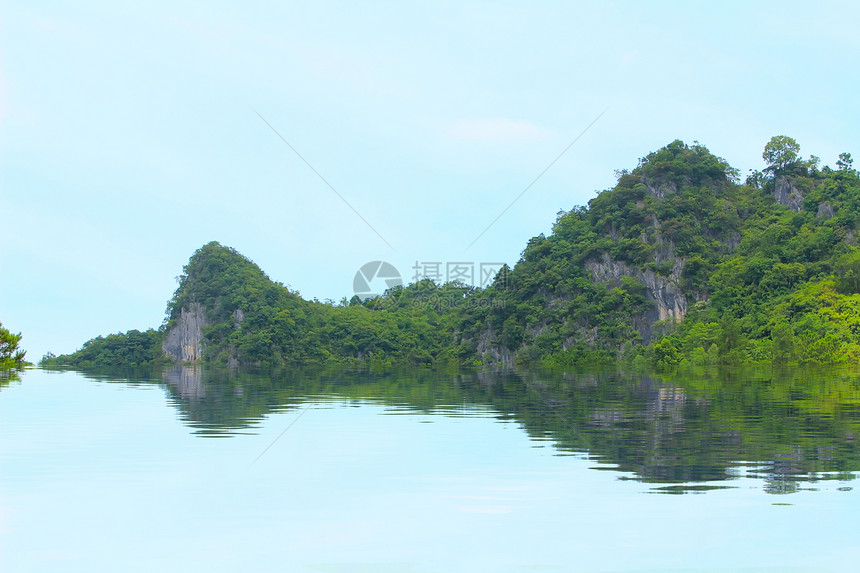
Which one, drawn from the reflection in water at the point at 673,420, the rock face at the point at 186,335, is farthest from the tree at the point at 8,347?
the rock face at the point at 186,335

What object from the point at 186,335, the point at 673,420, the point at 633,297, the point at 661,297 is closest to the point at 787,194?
the point at 661,297

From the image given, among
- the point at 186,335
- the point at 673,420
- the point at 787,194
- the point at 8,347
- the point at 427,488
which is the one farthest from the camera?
the point at 186,335

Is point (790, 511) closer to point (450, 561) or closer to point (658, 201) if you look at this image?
point (450, 561)

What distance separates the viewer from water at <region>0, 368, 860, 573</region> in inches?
222

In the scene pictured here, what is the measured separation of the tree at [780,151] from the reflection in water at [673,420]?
44.4 meters

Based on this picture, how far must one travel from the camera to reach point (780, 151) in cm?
6359

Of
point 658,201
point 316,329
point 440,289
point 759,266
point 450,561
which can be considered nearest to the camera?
point 450,561

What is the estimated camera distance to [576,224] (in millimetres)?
65812

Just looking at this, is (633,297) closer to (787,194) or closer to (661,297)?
(661,297)

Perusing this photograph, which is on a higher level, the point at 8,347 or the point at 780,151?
the point at 780,151

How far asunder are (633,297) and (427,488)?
5020 centimetres

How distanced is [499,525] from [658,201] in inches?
2274

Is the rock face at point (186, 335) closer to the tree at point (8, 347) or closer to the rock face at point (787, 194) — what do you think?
the tree at point (8, 347)

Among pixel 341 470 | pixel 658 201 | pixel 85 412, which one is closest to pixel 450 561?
pixel 341 470
